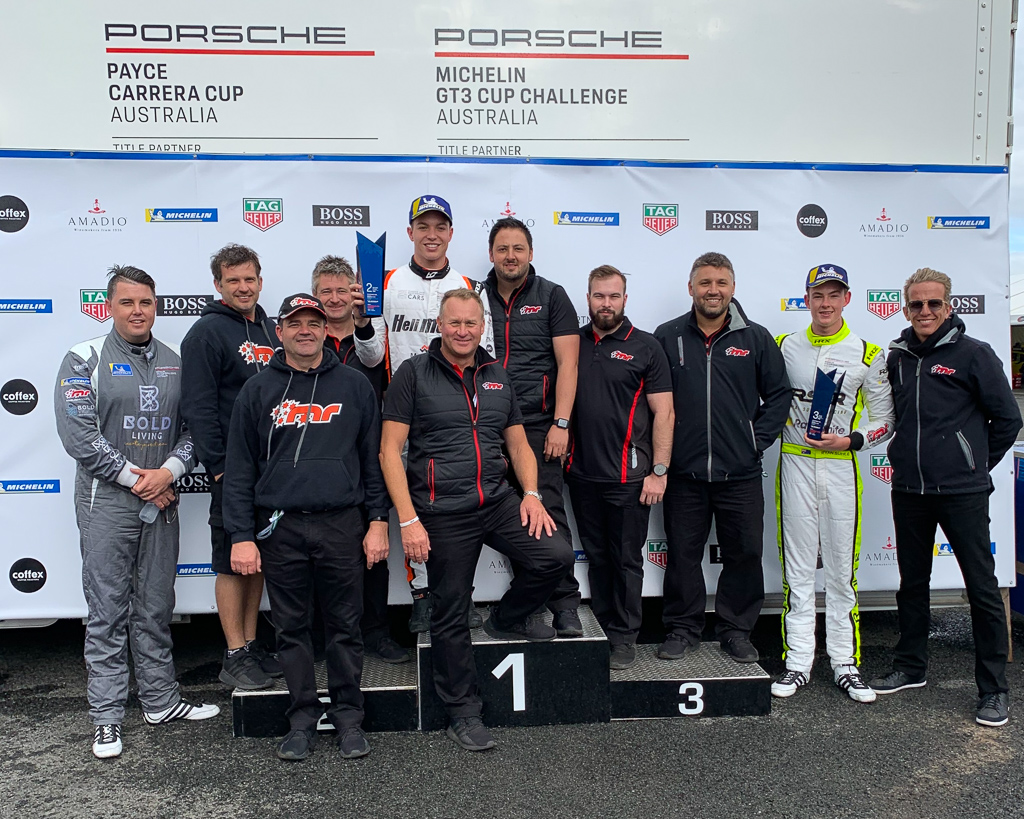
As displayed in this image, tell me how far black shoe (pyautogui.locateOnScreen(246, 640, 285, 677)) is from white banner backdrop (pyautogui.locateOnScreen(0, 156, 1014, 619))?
1.98 ft

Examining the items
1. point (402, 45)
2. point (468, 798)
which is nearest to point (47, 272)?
point (402, 45)

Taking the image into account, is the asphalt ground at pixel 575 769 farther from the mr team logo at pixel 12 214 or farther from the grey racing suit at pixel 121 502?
the mr team logo at pixel 12 214

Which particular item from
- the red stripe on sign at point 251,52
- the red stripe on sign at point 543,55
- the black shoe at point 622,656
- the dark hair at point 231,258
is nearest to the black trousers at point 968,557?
the black shoe at point 622,656

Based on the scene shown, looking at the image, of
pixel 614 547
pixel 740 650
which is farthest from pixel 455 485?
pixel 740 650

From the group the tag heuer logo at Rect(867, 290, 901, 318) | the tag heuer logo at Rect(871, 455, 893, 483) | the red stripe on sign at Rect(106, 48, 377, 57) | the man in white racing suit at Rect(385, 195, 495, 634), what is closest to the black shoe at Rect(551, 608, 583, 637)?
the man in white racing suit at Rect(385, 195, 495, 634)

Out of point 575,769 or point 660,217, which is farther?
point 660,217

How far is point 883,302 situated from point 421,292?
8.88 ft

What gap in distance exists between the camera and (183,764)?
3076mm

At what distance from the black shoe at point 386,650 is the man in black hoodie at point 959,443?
102 inches

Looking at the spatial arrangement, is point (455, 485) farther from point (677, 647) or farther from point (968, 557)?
point (968, 557)

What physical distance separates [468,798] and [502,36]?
12.2 feet

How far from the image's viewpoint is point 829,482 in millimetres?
3648

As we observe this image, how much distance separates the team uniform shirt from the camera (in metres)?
3.63

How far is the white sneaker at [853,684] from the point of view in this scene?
354 cm
